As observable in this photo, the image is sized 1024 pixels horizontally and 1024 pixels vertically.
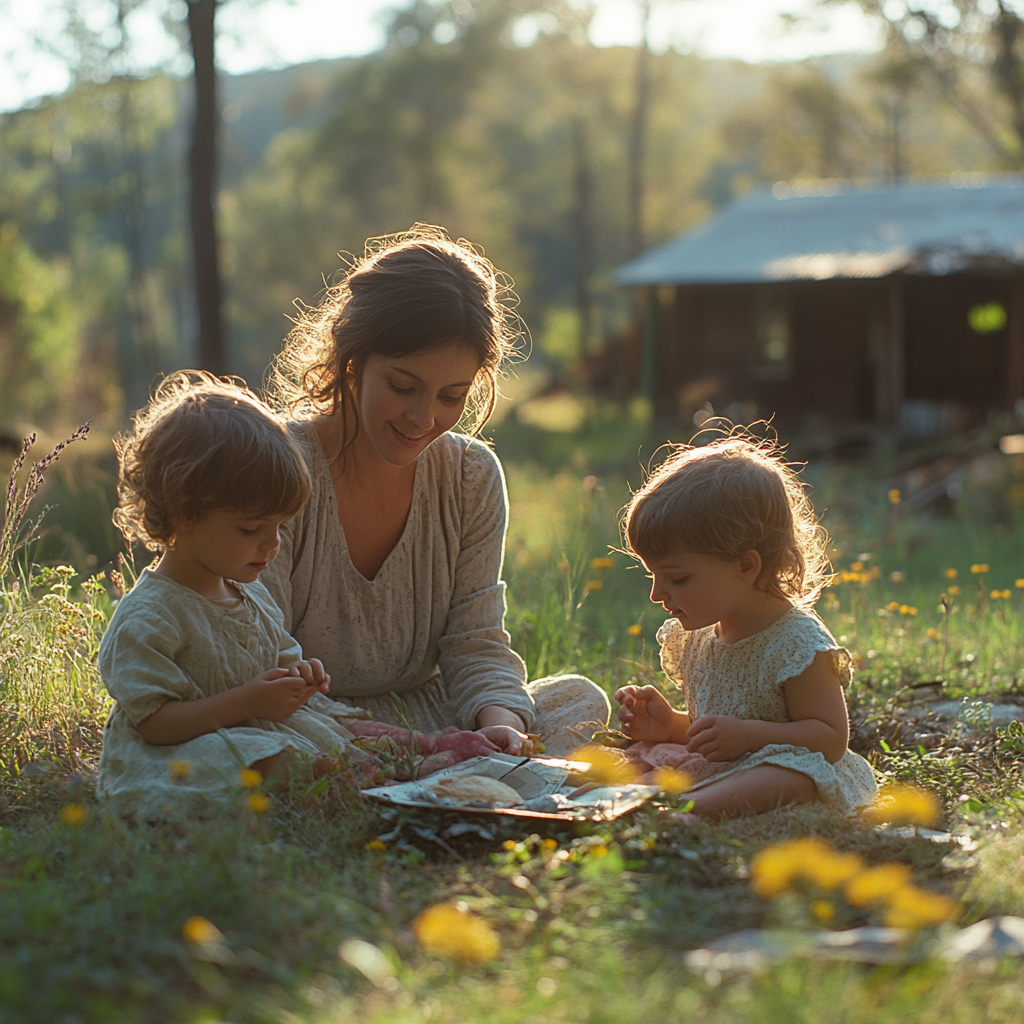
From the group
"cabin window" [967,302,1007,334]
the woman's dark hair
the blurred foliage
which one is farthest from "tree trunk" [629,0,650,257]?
the woman's dark hair

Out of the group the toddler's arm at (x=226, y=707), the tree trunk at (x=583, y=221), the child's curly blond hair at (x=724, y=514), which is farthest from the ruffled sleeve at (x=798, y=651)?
the tree trunk at (x=583, y=221)

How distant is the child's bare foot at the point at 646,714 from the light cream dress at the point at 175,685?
0.77m

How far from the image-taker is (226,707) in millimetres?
2670

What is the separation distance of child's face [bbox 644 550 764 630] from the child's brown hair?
959mm

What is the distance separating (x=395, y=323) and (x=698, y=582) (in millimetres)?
1100

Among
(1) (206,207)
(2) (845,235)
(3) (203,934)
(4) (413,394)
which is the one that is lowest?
(3) (203,934)

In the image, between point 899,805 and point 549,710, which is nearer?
point 899,805

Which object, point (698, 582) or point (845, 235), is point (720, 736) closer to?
point (698, 582)

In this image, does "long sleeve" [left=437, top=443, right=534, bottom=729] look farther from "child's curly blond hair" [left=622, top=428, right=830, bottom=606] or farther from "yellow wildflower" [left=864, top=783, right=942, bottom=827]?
"yellow wildflower" [left=864, top=783, right=942, bottom=827]

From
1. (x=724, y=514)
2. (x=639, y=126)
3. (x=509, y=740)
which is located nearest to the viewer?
(x=724, y=514)

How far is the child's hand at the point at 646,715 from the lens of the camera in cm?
304

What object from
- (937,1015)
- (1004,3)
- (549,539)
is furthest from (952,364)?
(937,1015)

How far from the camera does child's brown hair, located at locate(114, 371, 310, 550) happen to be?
261cm

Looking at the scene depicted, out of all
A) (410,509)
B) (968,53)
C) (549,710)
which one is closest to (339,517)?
(410,509)
